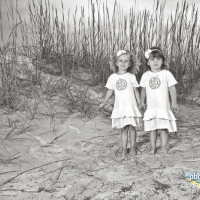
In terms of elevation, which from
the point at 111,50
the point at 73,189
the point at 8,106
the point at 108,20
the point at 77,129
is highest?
the point at 108,20

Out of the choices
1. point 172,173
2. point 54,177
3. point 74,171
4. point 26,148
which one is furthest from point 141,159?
point 26,148

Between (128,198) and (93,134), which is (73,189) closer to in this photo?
(128,198)

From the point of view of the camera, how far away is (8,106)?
2.38m

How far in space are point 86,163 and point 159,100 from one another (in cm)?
59

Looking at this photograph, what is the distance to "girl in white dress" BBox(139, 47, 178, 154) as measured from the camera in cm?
179

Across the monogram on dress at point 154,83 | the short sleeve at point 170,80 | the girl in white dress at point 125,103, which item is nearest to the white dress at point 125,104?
the girl in white dress at point 125,103

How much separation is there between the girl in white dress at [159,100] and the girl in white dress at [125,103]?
8 cm

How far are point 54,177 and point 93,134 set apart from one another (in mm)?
625

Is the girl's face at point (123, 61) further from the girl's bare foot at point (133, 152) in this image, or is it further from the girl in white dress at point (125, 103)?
the girl's bare foot at point (133, 152)

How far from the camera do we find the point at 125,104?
5.90 ft

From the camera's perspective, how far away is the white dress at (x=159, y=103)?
70.5 inches

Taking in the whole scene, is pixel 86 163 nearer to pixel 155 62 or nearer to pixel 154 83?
pixel 154 83

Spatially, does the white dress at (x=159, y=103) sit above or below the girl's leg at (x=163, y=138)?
above

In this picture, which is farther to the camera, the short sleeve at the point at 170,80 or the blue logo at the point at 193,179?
the short sleeve at the point at 170,80
